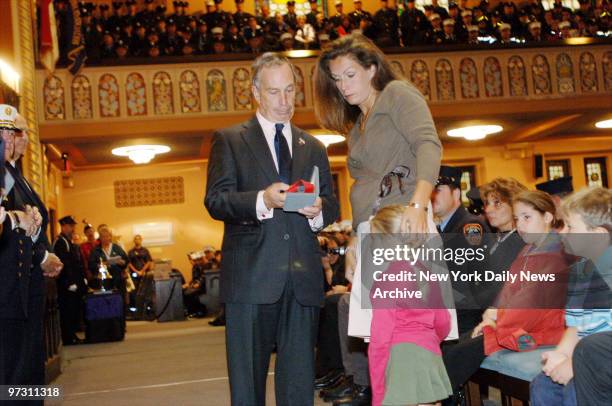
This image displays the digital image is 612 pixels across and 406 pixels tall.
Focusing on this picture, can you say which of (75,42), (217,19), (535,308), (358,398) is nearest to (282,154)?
(535,308)

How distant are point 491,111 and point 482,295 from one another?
950cm

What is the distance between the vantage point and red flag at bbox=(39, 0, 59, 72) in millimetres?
10320

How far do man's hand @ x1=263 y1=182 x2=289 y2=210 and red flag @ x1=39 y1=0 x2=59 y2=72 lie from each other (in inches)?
357

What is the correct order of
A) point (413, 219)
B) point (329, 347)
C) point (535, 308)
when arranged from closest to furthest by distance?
point (413, 219), point (535, 308), point (329, 347)

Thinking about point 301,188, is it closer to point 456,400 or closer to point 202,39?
point 456,400

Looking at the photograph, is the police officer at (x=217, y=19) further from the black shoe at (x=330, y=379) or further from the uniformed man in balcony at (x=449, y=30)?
the black shoe at (x=330, y=379)

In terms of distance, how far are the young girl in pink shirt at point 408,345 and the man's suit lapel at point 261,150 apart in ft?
1.81

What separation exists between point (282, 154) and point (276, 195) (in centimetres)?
35

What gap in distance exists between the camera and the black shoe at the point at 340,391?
4.26 metres

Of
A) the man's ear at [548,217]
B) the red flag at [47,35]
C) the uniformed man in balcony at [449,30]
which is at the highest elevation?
the uniformed man in balcony at [449,30]

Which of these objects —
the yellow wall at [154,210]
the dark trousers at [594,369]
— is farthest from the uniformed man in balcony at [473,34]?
the dark trousers at [594,369]

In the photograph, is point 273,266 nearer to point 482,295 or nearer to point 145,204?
point 482,295

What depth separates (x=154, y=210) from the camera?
16.3m

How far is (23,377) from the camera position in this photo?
10.7ft
